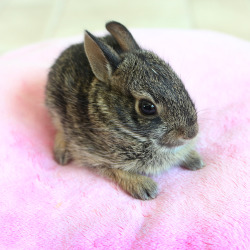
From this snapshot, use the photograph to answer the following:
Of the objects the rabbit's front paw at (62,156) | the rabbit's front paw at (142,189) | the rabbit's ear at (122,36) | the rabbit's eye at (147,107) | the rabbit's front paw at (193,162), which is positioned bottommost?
the rabbit's front paw at (62,156)

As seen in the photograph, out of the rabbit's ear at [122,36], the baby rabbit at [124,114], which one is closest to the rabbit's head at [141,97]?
the baby rabbit at [124,114]

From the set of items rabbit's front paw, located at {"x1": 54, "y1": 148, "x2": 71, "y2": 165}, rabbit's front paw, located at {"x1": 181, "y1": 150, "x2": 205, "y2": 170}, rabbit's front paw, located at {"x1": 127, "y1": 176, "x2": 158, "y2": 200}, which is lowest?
rabbit's front paw, located at {"x1": 54, "y1": 148, "x2": 71, "y2": 165}

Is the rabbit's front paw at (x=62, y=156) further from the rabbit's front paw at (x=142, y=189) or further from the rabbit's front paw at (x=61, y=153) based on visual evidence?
the rabbit's front paw at (x=142, y=189)

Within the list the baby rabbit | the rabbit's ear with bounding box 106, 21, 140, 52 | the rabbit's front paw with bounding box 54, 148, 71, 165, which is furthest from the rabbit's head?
the rabbit's front paw with bounding box 54, 148, 71, 165

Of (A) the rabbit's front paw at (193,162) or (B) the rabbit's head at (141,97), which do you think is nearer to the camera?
(B) the rabbit's head at (141,97)

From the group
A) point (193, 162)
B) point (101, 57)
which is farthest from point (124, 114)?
point (193, 162)

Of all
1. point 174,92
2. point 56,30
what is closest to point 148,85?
point 174,92

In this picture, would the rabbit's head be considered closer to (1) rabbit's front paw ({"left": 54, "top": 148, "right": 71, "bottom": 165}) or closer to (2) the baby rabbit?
(2) the baby rabbit
